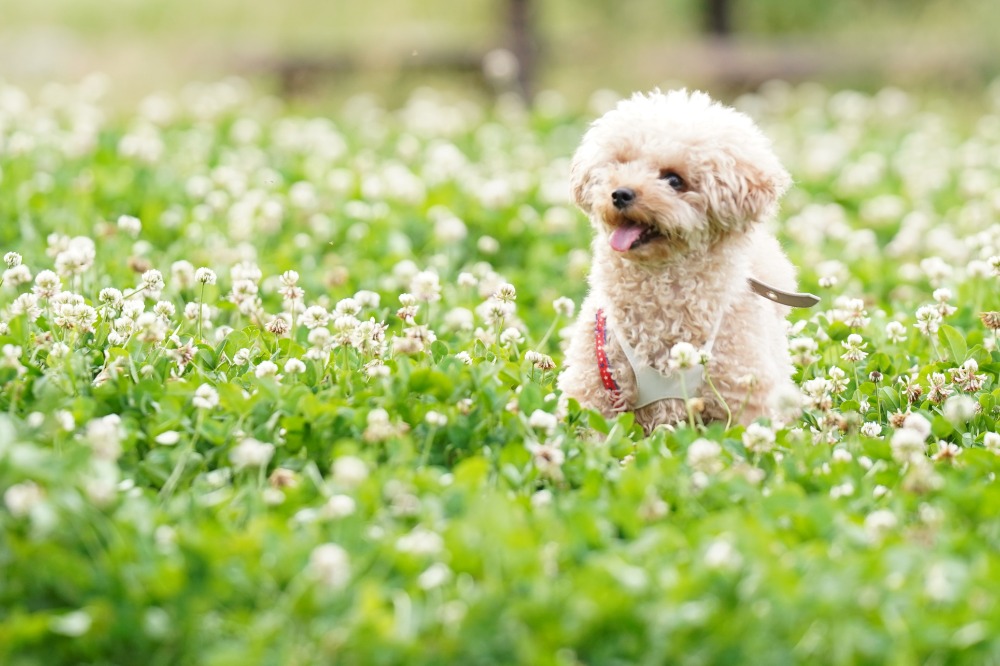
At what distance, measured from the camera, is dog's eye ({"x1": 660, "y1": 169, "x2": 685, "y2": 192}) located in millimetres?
3830

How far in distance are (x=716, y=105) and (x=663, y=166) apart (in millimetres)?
339

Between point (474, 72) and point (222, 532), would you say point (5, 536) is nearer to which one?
point (222, 532)

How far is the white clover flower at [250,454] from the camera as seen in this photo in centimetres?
312

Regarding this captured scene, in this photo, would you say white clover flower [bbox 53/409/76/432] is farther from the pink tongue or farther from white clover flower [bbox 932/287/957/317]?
white clover flower [bbox 932/287/957/317]

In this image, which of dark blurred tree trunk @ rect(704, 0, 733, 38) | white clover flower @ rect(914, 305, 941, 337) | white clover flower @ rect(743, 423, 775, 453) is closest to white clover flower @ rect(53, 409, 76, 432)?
white clover flower @ rect(743, 423, 775, 453)

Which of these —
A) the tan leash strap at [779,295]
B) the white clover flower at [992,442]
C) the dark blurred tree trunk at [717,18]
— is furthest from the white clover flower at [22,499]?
the dark blurred tree trunk at [717,18]

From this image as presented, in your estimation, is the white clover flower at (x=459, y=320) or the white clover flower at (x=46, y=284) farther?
the white clover flower at (x=459, y=320)

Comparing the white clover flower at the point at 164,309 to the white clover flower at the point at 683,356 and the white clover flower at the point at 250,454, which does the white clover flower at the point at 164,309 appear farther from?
the white clover flower at the point at 683,356

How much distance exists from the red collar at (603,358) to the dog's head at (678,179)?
0.24 m

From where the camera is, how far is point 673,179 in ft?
12.6

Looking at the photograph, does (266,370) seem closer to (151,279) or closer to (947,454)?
(151,279)

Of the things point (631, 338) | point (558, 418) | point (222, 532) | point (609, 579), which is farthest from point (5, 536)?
point (631, 338)

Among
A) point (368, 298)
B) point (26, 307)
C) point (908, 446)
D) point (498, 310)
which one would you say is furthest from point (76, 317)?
point (908, 446)

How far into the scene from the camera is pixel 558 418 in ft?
12.3
